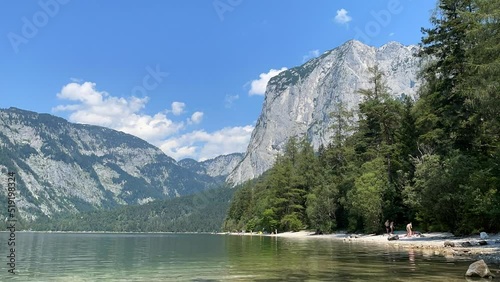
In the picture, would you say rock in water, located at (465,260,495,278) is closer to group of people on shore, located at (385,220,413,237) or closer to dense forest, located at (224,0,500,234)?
dense forest, located at (224,0,500,234)

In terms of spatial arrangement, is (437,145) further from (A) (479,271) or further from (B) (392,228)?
(A) (479,271)

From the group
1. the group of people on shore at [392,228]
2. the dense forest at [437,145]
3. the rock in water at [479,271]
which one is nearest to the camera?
the rock in water at [479,271]

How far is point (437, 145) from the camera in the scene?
5200cm

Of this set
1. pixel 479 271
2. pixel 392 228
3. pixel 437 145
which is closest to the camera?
pixel 479 271

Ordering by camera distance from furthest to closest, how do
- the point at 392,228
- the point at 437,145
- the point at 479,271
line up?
the point at 392,228 → the point at 437,145 → the point at 479,271

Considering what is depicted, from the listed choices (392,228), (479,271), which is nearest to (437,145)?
(392,228)

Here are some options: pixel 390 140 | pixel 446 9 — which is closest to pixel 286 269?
pixel 446 9

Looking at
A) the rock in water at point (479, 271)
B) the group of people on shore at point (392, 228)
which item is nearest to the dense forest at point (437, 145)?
the group of people on shore at point (392, 228)

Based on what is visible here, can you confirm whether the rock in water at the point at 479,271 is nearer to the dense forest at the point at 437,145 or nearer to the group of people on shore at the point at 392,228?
the dense forest at the point at 437,145

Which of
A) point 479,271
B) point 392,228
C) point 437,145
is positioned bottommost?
point 479,271

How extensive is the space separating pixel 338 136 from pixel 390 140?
21.4m

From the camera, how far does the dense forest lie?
32.5 metres

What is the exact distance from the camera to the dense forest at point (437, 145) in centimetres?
3247

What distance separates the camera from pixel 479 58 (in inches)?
1228
